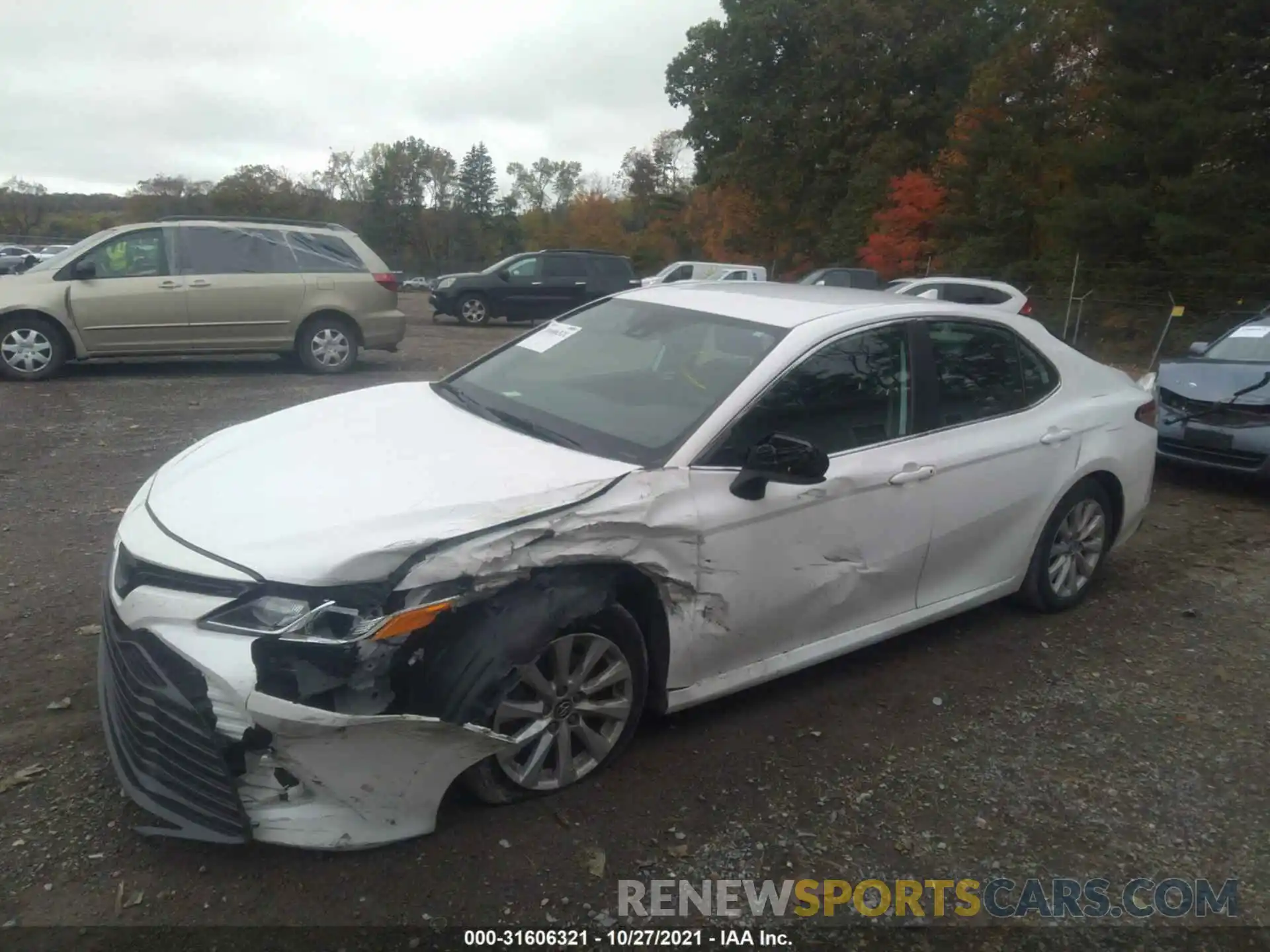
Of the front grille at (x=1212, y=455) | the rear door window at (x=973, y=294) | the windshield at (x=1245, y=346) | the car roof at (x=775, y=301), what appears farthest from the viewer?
the rear door window at (x=973, y=294)

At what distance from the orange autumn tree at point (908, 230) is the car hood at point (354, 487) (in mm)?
32537

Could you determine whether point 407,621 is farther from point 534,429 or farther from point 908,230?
point 908,230

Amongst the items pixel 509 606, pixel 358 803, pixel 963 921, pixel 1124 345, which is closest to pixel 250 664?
pixel 358 803

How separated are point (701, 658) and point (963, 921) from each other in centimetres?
112

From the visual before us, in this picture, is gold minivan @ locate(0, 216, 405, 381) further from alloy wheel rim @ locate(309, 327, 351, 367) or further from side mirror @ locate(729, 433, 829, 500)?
side mirror @ locate(729, 433, 829, 500)

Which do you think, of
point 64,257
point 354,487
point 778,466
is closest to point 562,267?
point 64,257

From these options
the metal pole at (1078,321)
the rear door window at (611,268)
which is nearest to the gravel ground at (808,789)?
the rear door window at (611,268)

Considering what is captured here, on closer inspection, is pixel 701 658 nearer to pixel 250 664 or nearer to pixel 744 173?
pixel 250 664

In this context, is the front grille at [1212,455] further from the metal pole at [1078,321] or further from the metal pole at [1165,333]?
the metal pole at [1078,321]

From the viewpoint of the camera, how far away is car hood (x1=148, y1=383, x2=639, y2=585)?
2.76 m

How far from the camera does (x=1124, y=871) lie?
9.82 feet

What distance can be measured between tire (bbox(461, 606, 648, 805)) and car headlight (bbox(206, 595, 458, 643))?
0.42 meters

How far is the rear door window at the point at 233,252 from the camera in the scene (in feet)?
34.9

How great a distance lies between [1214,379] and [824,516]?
5805mm
